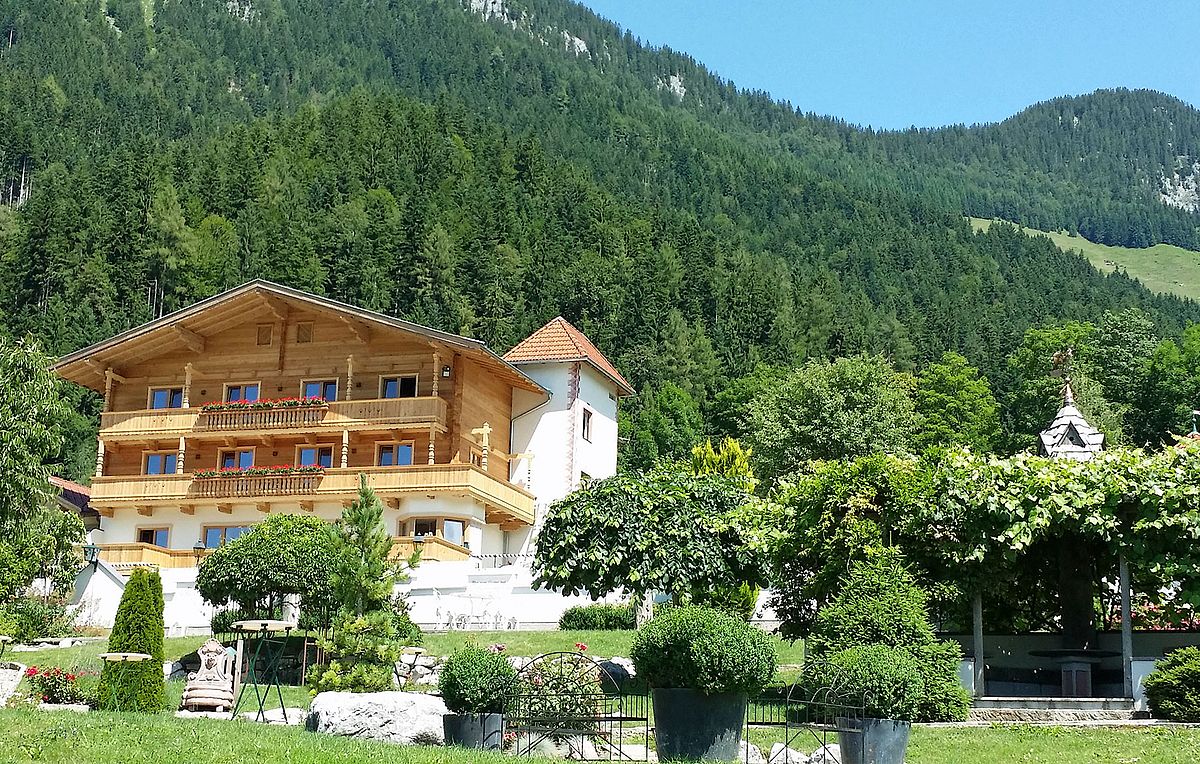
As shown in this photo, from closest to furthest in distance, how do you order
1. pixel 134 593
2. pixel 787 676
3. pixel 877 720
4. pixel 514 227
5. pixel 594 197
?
pixel 877 720, pixel 134 593, pixel 787 676, pixel 514 227, pixel 594 197

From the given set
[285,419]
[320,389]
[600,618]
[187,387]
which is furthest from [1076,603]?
[187,387]

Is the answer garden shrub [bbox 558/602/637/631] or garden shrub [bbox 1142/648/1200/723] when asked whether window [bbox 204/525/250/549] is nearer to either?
garden shrub [bbox 558/602/637/631]

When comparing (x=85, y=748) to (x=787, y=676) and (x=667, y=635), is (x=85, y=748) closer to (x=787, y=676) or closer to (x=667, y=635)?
(x=667, y=635)

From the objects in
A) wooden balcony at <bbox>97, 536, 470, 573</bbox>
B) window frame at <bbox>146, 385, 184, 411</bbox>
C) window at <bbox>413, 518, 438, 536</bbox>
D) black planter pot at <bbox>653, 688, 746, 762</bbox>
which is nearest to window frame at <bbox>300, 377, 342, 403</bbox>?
window frame at <bbox>146, 385, 184, 411</bbox>

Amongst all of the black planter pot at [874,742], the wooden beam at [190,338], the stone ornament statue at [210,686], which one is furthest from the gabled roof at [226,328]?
the black planter pot at [874,742]

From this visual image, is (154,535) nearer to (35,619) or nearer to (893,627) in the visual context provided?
(35,619)

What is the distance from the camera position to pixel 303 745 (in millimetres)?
13359

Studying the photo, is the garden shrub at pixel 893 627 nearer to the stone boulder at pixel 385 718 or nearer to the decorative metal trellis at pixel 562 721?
the decorative metal trellis at pixel 562 721

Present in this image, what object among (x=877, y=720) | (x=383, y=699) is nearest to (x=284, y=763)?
(x=383, y=699)

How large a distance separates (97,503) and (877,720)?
3693 cm

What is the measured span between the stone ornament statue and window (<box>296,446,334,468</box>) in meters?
26.2

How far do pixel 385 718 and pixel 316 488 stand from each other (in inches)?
1091

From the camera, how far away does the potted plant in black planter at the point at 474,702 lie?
1505 cm

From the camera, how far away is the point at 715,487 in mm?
23344
